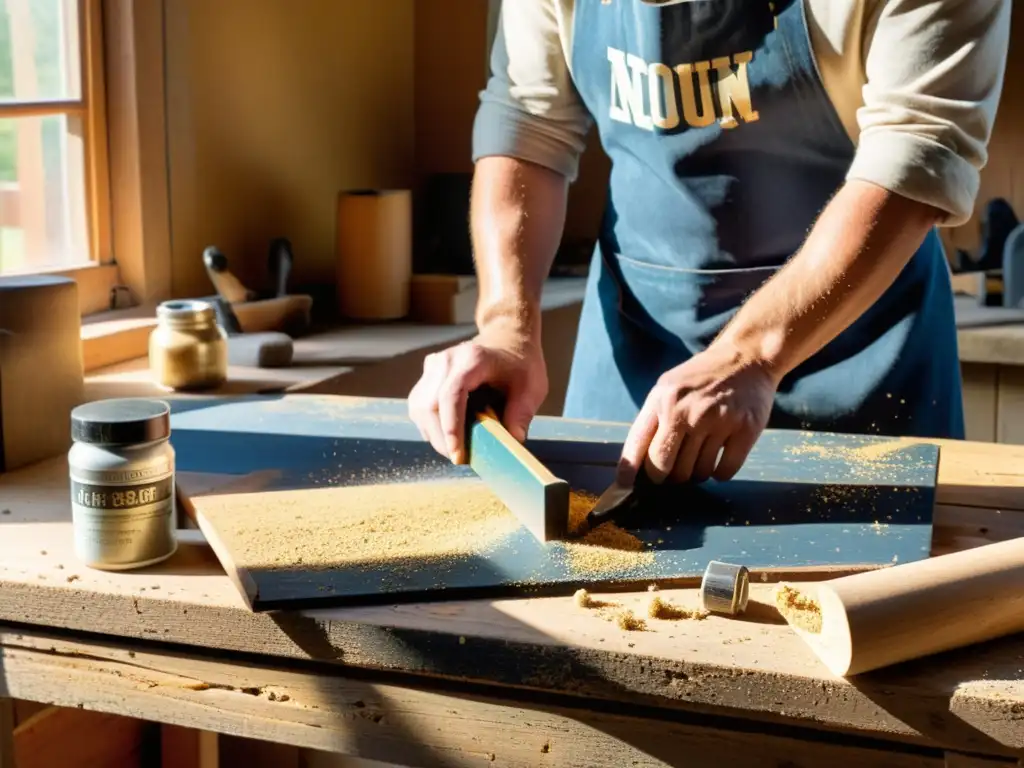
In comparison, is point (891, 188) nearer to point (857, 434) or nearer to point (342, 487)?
point (857, 434)

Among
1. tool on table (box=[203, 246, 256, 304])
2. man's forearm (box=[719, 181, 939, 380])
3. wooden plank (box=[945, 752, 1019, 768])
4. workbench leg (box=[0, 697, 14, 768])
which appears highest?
man's forearm (box=[719, 181, 939, 380])

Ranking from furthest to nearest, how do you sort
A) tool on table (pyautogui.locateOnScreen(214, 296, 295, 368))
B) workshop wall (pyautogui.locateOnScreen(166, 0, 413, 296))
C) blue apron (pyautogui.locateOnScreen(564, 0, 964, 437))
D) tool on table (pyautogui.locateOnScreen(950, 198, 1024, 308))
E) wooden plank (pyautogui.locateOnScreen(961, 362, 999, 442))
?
1. tool on table (pyautogui.locateOnScreen(950, 198, 1024, 308))
2. wooden plank (pyautogui.locateOnScreen(961, 362, 999, 442))
3. workshop wall (pyautogui.locateOnScreen(166, 0, 413, 296))
4. tool on table (pyautogui.locateOnScreen(214, 296, 295, 368))
5. blue apron (pyautogui.locateOnScreen(564, 0, 964, 437))

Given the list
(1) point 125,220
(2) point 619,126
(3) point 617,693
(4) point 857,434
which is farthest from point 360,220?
(3) point 617,693

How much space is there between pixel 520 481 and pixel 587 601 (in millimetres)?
171

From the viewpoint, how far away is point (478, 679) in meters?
0.90

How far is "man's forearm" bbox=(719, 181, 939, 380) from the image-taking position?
1235 mm

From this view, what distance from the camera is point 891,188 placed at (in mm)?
1243

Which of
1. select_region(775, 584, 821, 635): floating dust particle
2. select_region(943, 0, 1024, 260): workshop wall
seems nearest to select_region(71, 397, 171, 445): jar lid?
select_region(775, 584, 821, 635): floating dust particle

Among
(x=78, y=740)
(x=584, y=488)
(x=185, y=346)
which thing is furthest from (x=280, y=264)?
(x=584, y=488)

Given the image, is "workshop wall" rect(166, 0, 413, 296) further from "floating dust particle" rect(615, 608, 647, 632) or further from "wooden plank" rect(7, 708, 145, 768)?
"floating dust particle" rect(615, 608, 647, 632)

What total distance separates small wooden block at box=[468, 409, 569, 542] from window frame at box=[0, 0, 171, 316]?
1148mm

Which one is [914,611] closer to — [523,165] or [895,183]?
[895,183]

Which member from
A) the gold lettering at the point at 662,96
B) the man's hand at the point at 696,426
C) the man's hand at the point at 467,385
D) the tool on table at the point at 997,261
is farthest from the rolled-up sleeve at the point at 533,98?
the tool on table at the point at 997,261

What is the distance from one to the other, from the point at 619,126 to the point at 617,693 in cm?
90
